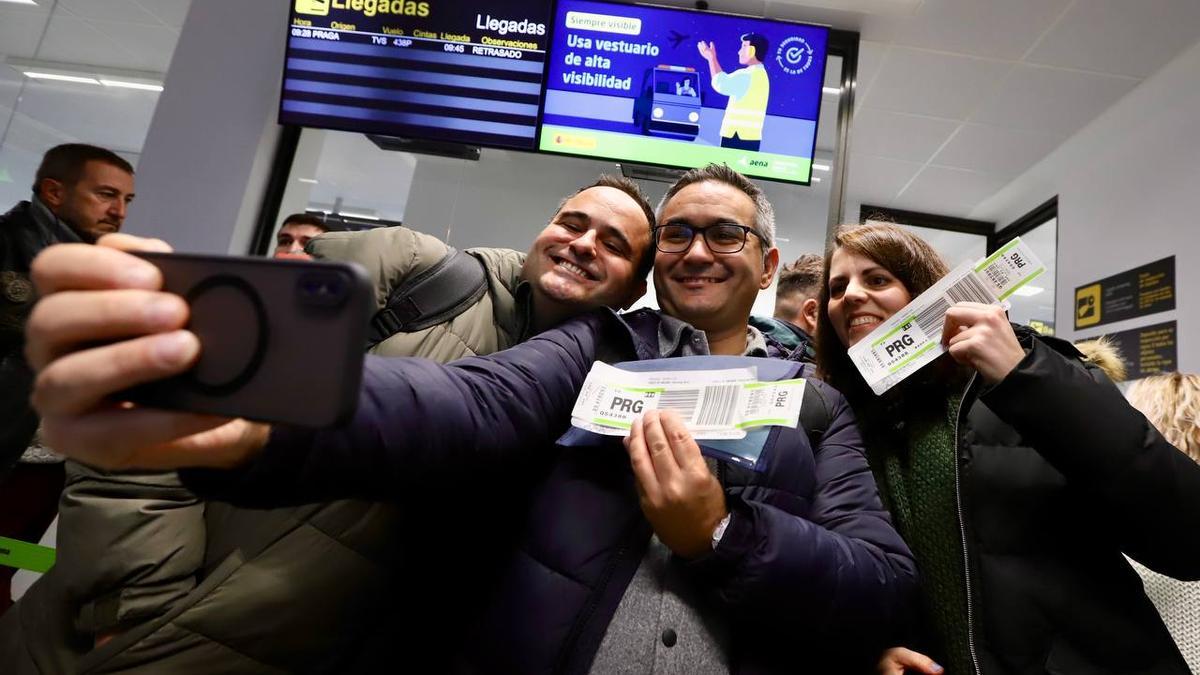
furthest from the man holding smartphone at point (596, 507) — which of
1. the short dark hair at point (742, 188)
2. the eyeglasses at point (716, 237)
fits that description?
the short dark hair at point (742, 188)

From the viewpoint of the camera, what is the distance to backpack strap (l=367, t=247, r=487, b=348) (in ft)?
3.35

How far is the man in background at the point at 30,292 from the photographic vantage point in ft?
6.06

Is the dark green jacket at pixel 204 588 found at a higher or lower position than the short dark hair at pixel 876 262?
lower

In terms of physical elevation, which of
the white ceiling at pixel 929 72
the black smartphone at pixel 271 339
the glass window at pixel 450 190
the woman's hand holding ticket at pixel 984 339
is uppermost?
the white ceiling at pixel 929 72

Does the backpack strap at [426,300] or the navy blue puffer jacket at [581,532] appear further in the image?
the backpack strap at [426,300]

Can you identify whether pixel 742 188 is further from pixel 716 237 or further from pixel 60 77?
pixel 60 77

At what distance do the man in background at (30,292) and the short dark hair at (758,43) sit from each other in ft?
9.09

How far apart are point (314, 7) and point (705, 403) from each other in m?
2.67

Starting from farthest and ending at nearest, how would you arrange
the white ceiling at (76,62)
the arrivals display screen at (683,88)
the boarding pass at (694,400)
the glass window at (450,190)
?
the white ceiling at (76,62) → the glass window at (450,190) → the arrivals display screen at (683,88) → the boarding pass at (694,400)

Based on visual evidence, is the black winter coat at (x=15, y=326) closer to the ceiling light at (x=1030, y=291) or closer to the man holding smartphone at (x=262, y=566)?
the man holding smartphone at (x=262, y=566)

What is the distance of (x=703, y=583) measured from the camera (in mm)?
746

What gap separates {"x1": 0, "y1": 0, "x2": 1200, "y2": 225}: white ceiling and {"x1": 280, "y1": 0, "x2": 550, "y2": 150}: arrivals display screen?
3.19 feet

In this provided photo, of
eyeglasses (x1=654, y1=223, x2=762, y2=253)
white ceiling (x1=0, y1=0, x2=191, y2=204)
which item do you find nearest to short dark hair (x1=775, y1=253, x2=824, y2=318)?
eyeglasses (x1=654, y1=223, x2=762, y2=253)

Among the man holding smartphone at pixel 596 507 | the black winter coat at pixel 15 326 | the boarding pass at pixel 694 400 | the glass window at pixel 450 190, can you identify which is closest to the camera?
the man holding smartphone at pixel 596 507
